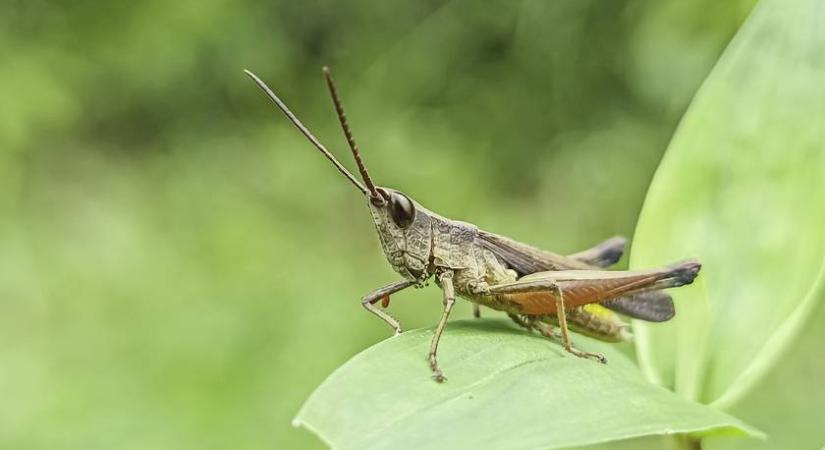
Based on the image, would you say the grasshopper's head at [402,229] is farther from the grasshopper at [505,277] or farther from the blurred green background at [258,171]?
the blurred green background at [258,171]

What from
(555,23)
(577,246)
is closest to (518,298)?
(577,246)

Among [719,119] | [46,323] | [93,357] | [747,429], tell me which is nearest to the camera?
[747,429]

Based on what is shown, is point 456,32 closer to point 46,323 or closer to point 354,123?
point 354,123

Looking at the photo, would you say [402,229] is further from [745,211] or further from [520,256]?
[745,211]

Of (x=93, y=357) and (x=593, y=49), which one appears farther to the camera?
(x=593, y=49)

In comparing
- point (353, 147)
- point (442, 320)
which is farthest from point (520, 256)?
point (353, 147)

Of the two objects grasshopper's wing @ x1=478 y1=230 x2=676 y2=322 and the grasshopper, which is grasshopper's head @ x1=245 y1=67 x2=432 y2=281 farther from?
grasshopper's wing @ x1=478 y1=230 x2=676 y2=322

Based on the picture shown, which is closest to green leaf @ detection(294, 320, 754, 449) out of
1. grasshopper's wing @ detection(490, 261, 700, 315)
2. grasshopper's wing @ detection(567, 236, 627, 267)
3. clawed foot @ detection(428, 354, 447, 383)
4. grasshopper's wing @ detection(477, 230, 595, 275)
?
clawed foot @ detection(428, 354, 447, 383)
